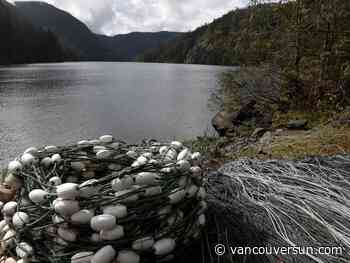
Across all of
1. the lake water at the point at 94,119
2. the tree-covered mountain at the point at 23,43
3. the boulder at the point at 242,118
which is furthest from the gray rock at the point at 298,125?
the tree-covered mountain at the point at 23,43

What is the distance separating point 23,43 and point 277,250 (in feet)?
350

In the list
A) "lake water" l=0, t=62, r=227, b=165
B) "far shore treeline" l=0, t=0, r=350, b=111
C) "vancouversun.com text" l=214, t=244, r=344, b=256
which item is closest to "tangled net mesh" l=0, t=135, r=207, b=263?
"vancouversun.com text" l=214, t=244, r=344, b=256

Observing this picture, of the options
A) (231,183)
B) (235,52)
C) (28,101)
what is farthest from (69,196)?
(28,101)

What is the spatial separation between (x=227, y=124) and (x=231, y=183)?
25.4ft

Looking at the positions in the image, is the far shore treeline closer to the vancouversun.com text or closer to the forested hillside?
the forested hillside

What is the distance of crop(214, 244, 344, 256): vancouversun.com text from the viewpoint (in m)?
1.73

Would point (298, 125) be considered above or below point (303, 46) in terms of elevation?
below

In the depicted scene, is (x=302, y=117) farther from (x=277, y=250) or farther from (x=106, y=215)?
(x=106, y=215)

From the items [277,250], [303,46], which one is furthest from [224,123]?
[277,250]

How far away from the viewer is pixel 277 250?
179 cm

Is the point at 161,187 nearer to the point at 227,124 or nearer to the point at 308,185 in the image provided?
the point at 308,185

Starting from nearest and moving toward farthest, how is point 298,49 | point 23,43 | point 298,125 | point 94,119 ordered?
point 298,125, point 298,49, point 94,119, point 23,43

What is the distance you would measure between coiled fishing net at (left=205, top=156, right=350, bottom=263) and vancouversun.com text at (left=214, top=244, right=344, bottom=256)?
0.01m

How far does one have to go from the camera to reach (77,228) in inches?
58.2
